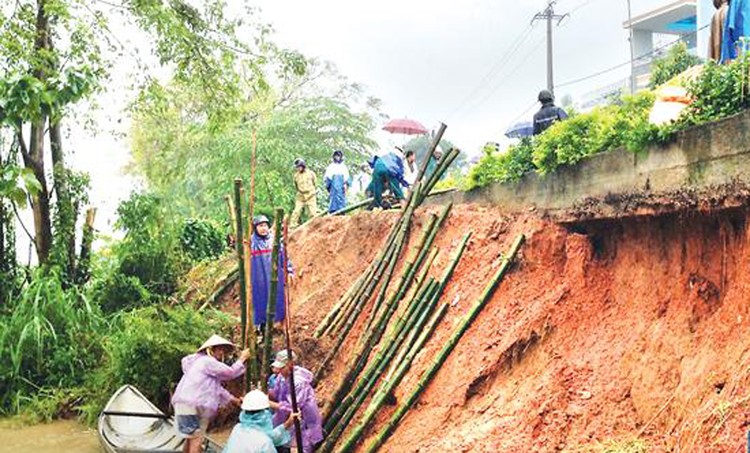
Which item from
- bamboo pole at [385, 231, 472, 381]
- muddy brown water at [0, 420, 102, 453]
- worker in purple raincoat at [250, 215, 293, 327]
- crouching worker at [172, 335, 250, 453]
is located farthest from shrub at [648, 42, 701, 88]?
muddy brown water at [0, 420, 102, 453]

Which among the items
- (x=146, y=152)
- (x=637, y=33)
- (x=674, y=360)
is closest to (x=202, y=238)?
(x=674, y=360)

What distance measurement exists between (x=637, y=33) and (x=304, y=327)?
66.8 feet

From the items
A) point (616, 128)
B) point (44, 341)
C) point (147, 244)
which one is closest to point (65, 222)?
point (147, 244)

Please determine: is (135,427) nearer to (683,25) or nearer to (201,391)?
(201,391)

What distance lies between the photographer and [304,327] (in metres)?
8.83

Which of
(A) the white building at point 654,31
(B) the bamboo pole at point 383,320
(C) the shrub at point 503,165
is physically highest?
(A) the white building at point 654,31

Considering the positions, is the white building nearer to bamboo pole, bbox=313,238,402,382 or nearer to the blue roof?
the blue roof

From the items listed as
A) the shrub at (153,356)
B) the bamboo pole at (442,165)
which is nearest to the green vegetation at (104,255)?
the shrub at (153,356)

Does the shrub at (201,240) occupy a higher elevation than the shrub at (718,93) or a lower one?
lower

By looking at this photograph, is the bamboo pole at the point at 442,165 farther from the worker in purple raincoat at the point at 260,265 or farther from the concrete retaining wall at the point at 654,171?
the worker in purple raincoat at the point at 260,265

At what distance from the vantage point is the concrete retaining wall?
4.08 metres

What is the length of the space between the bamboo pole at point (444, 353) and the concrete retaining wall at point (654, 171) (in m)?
0.54

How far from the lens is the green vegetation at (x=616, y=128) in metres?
4.29

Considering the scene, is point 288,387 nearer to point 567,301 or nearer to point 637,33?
point 567,301
